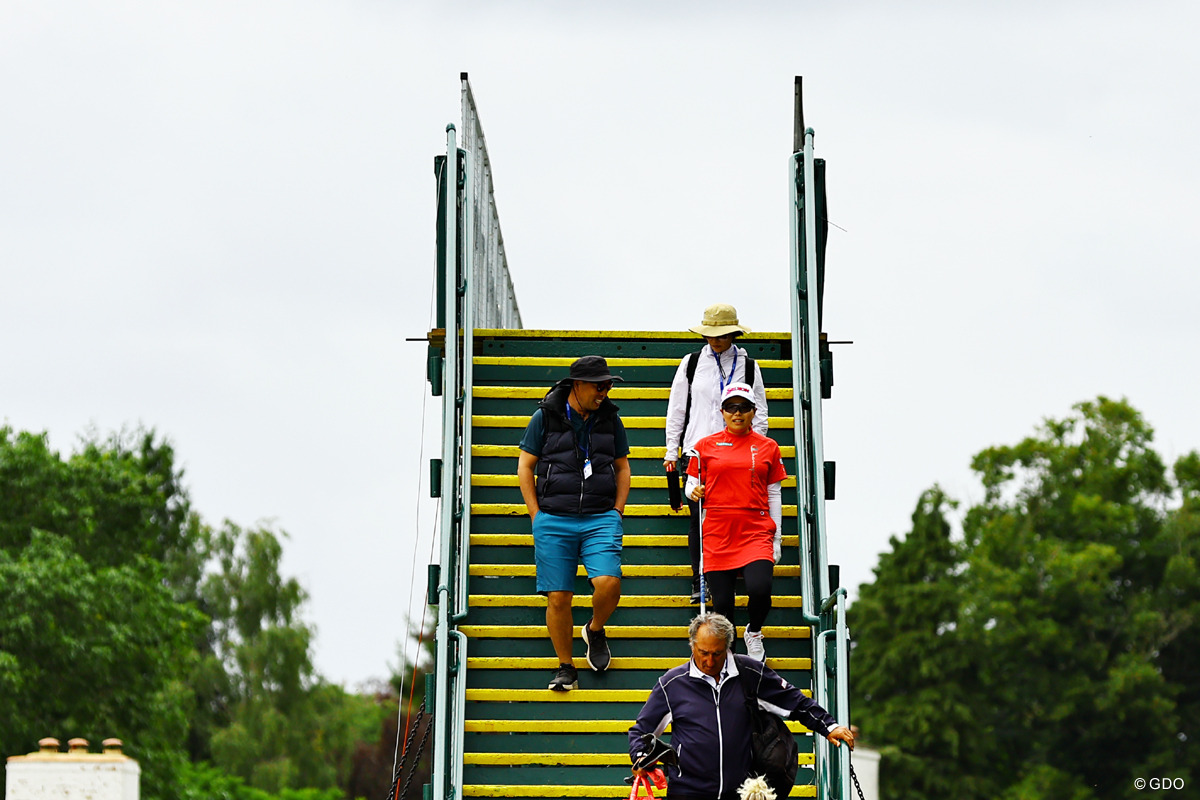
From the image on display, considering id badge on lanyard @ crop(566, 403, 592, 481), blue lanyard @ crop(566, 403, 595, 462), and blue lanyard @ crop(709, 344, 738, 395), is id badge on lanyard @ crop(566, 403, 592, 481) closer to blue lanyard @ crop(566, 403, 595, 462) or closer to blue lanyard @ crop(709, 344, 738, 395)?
blue lanyard @ crop(566, 403, 595, 462)

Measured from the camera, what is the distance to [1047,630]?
156 feet

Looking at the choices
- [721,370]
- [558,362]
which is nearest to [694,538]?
[721,370]

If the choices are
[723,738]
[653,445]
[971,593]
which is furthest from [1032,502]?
[723,738]

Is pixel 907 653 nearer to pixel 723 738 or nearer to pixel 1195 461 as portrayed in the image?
pixel 1195 461

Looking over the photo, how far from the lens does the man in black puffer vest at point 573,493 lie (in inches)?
384

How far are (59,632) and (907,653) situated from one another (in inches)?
962

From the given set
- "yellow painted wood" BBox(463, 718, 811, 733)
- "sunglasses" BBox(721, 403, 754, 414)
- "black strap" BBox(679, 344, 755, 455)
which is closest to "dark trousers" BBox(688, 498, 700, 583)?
"black strap" BBox(679, 344, 755, 455)

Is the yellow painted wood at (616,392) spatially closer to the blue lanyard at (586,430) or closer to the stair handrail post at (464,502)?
the stair handrail post at (464,502)

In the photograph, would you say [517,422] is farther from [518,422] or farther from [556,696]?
[556,696]

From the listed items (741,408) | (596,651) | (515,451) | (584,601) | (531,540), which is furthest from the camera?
(515,451)

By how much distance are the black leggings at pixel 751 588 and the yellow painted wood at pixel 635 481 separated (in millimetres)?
1483

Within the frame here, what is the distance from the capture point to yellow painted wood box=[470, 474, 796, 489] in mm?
11062

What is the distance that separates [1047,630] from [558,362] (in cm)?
3832

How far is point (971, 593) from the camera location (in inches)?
1955
